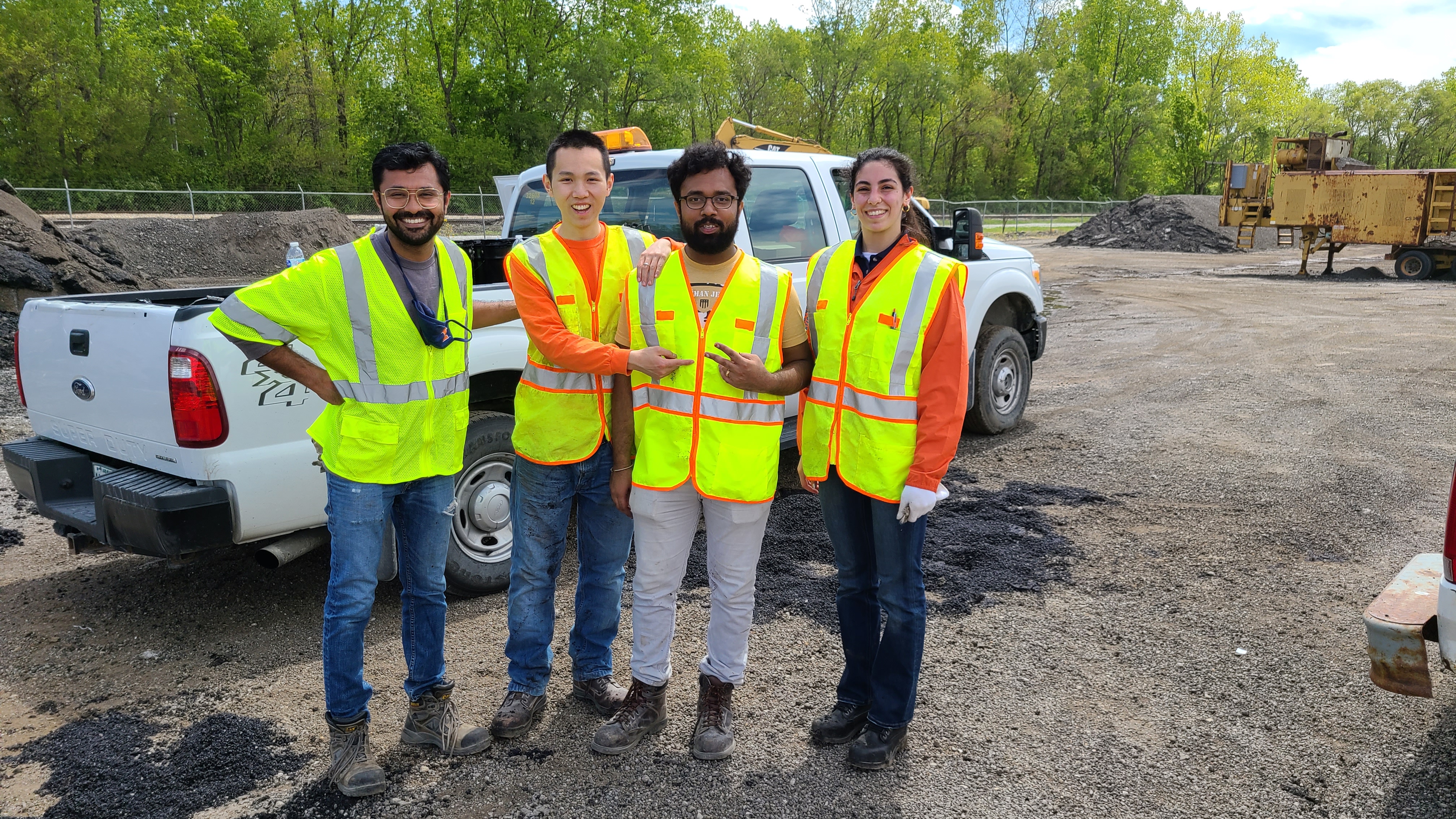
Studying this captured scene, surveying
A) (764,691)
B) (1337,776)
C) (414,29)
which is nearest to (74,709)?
(764,691)

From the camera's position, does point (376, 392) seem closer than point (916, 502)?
No

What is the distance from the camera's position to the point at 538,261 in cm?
324

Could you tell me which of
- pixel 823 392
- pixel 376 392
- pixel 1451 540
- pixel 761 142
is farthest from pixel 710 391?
pixel 761 142

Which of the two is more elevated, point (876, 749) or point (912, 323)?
point (912, 323)

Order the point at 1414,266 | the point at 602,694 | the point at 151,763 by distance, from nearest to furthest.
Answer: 1. the point at 151,763
2. the point at 602,694
3. the point at 1414,266

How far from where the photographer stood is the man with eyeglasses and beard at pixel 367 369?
303 centimetres

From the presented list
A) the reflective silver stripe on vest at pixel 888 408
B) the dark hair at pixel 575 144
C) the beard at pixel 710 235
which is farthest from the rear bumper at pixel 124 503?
the reflective silver stripe on vest at pixel 888 408

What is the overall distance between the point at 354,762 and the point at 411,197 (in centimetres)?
185

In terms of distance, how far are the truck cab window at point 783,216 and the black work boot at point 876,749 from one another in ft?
10.2

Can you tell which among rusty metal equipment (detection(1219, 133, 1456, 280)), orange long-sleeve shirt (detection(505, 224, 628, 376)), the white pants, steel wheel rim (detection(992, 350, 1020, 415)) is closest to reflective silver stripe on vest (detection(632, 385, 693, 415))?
orange long-sleeve shirt (detection(505, 224, 628, 376))

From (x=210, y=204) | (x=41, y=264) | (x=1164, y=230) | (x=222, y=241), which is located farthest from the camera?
(x=1164, y=230)

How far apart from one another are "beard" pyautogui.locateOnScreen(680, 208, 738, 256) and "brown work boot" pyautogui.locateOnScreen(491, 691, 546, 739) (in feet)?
5.73

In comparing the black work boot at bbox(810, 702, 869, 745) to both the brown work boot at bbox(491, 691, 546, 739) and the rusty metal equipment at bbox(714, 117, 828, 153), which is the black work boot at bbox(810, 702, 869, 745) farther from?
the rusty metal equipment at bbox(714, 117, 828, 153)

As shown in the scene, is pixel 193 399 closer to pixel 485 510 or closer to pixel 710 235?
pixel 485 510
